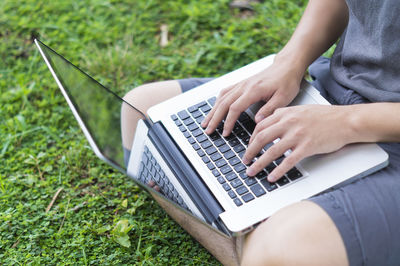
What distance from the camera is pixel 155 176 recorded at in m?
1.45

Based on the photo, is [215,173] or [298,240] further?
[215,173]

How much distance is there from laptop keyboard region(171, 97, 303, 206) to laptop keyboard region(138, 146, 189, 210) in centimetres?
14

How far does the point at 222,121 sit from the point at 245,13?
1.52 meters

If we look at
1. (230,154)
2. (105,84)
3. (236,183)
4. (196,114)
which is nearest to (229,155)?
(230,154)

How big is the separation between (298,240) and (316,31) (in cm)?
76

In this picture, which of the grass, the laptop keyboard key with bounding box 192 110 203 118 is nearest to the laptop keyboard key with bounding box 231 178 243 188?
the laptop keyboard key with bounding box 192 110 203 118

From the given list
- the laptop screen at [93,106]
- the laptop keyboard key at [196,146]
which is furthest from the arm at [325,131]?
the laptop screen at [93,106]

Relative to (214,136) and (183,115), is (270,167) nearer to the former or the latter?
(214,136)

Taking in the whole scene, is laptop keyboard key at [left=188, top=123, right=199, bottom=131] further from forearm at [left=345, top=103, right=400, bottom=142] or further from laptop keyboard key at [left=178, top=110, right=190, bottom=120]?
forearm at [left=345, top=103, right=400, bottom=142]

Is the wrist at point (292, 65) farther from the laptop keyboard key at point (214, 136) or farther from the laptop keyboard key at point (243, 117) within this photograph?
the laptop keyboard key at point (214, 136)

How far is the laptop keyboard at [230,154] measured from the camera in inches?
47.4

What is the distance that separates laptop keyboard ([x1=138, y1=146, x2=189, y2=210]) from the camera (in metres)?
1.39

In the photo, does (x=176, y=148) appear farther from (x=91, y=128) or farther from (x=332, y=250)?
(x=332, y=250)

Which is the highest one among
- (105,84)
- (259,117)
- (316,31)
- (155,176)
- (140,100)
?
(316,31)
